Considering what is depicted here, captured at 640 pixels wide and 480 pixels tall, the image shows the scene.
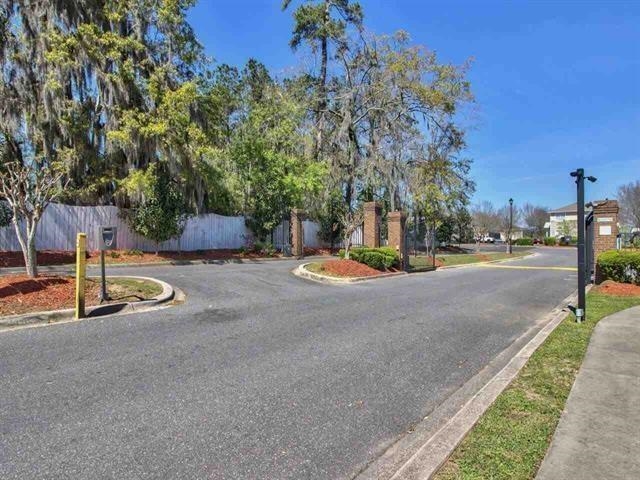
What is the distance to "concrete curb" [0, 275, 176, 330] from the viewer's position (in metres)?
7.08

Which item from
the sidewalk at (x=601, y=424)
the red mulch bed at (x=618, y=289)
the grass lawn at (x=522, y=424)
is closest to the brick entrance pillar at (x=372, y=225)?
the red mulch bed at (x=618, y=289)

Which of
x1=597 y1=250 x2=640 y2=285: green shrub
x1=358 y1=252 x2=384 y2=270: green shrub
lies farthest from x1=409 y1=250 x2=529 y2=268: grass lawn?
x1=597 y1=250 x2=640 y2=285: green shrub

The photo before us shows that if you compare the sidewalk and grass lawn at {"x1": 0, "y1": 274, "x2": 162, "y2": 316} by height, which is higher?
grass lawn at {"x1": 0, "y1": 274, "x2": 162, "y2": 316}

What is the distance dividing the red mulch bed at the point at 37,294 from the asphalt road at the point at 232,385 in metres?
1.06

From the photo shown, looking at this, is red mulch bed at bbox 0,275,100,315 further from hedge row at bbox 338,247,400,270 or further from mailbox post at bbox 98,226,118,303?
hedge row at bbox 338,247,400,270

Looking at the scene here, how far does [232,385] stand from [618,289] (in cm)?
1153

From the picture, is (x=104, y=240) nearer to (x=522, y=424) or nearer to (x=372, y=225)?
(x=522, y=424)

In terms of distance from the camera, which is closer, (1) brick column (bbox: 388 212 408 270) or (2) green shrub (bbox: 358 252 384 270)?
(2) green shrub (bbox: 358 252 384 270)

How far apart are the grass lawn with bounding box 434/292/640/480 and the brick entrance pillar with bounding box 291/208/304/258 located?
16764 millimetres


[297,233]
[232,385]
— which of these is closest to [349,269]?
[297,233]

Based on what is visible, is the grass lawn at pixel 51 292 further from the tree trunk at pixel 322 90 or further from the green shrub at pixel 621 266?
the tree trunk at pixel 322 90

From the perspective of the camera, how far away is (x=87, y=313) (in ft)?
25.7

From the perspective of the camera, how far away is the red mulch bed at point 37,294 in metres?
7.62

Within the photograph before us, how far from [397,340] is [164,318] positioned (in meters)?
3.76
